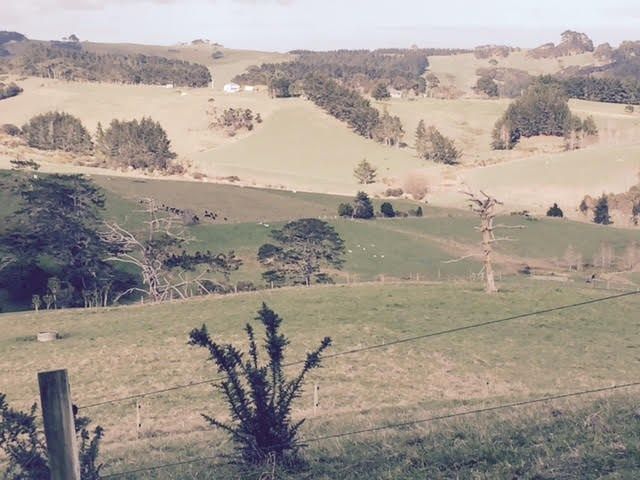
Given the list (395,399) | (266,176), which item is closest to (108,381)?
(395,399)

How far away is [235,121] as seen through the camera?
19525 cm

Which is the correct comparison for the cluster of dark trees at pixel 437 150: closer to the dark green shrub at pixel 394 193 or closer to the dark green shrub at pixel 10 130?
the dark green shrub at pixel 394 193

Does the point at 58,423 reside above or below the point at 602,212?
above

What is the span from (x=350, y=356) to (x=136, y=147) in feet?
423

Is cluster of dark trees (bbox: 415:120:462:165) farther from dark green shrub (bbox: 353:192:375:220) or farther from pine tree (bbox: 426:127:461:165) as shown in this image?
dark green shrub (bbox: 353:192:375:220)

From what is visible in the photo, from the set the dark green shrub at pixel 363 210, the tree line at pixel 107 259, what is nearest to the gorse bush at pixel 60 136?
the dark green shrub at pixel 363 210

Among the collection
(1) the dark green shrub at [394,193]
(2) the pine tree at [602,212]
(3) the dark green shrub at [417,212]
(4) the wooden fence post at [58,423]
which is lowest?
(2) the pine tree at [602,212]

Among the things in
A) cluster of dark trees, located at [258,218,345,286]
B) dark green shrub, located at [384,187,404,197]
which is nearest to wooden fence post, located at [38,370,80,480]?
cluster of dark trees, located at [258,218,345,286]

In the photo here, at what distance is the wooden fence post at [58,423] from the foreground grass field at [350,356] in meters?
7.48

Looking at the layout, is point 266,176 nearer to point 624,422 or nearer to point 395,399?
point 395,399

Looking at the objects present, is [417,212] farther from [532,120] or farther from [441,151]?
[532,120]

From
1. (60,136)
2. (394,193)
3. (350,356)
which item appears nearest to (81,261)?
(350,356)

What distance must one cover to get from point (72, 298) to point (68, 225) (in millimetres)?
9295

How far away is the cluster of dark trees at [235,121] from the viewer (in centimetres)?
19388
